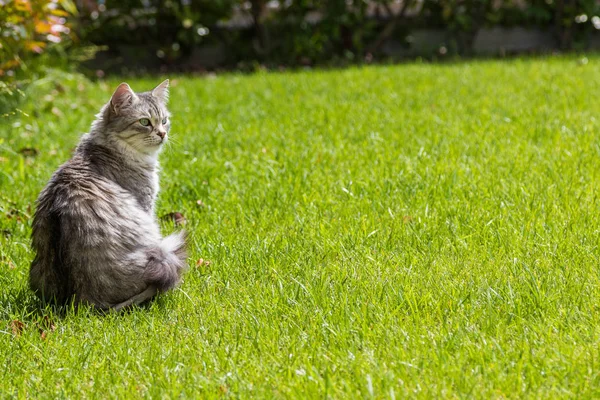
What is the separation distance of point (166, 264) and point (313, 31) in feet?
24.0

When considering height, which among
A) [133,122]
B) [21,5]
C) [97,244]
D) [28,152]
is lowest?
[28,152]

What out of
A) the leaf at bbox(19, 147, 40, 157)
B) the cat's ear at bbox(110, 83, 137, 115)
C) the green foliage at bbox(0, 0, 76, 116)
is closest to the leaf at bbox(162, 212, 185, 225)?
the cat's ear at bbox(110, 83, 137, 115)

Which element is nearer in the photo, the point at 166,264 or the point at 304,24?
the point at 166,264

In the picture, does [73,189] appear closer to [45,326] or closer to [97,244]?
[97,244]

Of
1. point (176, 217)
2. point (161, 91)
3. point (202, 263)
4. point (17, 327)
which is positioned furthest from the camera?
point (176, 217)

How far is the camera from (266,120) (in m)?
6.05

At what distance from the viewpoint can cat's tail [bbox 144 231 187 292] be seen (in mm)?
2910

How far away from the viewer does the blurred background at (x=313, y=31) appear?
31.3 ft

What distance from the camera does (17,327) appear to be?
113 inches

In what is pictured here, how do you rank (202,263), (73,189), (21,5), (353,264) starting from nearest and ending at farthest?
(73,189)
(353,264)
(202,263)
(21,5)

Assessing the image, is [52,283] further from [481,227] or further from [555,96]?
[555,96]

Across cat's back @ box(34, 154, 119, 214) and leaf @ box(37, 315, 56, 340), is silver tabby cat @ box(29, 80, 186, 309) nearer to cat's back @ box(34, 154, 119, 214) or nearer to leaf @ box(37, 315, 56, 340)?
cat's back @ box(34, 154, 119, 214)

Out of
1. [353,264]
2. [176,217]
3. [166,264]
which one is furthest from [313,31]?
[166,264]

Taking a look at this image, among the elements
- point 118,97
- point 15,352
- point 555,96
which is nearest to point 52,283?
point 15,352
